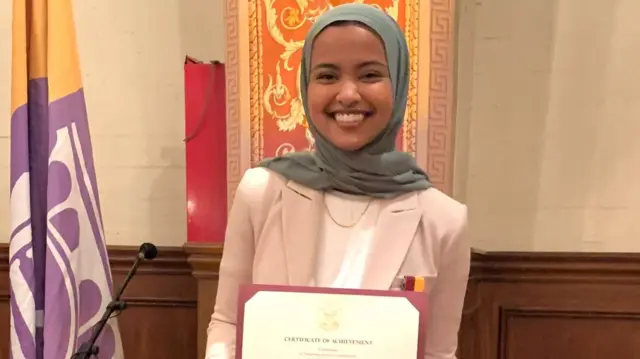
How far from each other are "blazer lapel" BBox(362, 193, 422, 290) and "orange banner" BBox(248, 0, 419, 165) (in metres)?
0.47

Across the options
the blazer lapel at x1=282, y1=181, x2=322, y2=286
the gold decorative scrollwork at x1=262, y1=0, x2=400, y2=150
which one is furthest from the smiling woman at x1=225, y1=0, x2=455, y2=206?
the blazer lapel at x1=282, y1=181, x2=322, y2=286

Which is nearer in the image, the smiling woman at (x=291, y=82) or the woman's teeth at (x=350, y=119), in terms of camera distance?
the woman's teeth at (x=350, y=119)

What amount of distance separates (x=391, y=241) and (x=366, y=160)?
0.13m

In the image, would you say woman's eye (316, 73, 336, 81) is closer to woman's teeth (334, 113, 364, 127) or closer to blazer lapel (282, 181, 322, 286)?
woman's teeth (334, 113, 364, 127)

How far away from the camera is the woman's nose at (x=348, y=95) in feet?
3.07

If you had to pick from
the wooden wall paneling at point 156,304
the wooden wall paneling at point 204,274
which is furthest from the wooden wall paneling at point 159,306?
the wooden wall paneling at point 204,274

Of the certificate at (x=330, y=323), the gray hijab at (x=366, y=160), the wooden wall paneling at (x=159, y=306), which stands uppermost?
the gray hijab at (x=366, y=160)

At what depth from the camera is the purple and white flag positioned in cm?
136

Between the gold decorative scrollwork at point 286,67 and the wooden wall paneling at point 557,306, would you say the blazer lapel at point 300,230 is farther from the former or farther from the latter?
the wooden wall paneling at point 557,306

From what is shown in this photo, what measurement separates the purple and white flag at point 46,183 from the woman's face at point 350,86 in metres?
0.65

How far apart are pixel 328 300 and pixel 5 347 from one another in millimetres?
1394

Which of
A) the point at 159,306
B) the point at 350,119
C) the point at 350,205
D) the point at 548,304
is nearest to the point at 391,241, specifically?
the point at 350,205

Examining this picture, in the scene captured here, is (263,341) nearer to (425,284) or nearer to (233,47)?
(425,284)

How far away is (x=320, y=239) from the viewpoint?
101 cm
